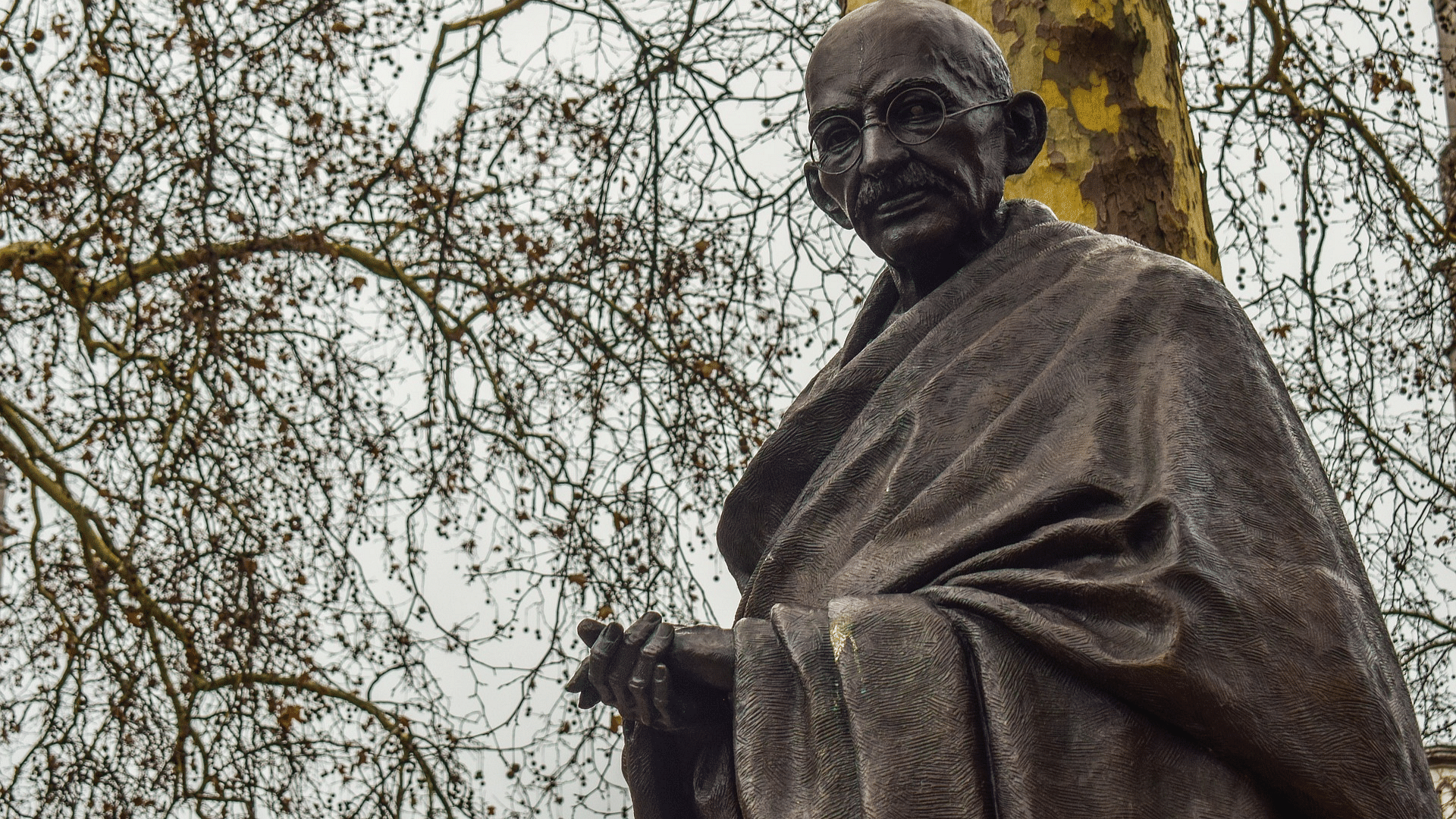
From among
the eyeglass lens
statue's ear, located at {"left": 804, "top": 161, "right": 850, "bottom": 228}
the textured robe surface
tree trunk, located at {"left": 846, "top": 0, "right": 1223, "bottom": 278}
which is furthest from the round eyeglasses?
tree trunk, located at {"left": 846, "top": 0, "right": 1223, "bottom": 278}

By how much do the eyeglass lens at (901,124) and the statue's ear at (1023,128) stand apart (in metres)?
0.16

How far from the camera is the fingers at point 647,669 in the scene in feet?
8.12

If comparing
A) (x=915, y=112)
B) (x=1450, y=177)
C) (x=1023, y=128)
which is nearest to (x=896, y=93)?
(x=915, y=112)

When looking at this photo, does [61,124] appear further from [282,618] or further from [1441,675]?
[1441,675]

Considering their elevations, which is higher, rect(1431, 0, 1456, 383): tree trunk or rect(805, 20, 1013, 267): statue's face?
rect(1431, 0, 1456, 383): tree trunk

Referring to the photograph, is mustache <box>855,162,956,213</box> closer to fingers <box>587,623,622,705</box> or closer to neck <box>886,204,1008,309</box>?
neck <box>886,204,1008,309</box>

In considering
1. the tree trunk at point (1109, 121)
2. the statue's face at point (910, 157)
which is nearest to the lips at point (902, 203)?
the statue's face at point (910, 157)

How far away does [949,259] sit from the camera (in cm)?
292

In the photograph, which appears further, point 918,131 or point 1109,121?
point 1109,121

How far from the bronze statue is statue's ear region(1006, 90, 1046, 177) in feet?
0.04

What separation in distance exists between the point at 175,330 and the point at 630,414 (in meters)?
2.03

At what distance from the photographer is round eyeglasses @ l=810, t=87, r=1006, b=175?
2.84 m

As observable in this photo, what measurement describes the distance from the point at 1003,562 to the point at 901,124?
80cm

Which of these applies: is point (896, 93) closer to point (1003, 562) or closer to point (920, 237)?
point (920, 237)
